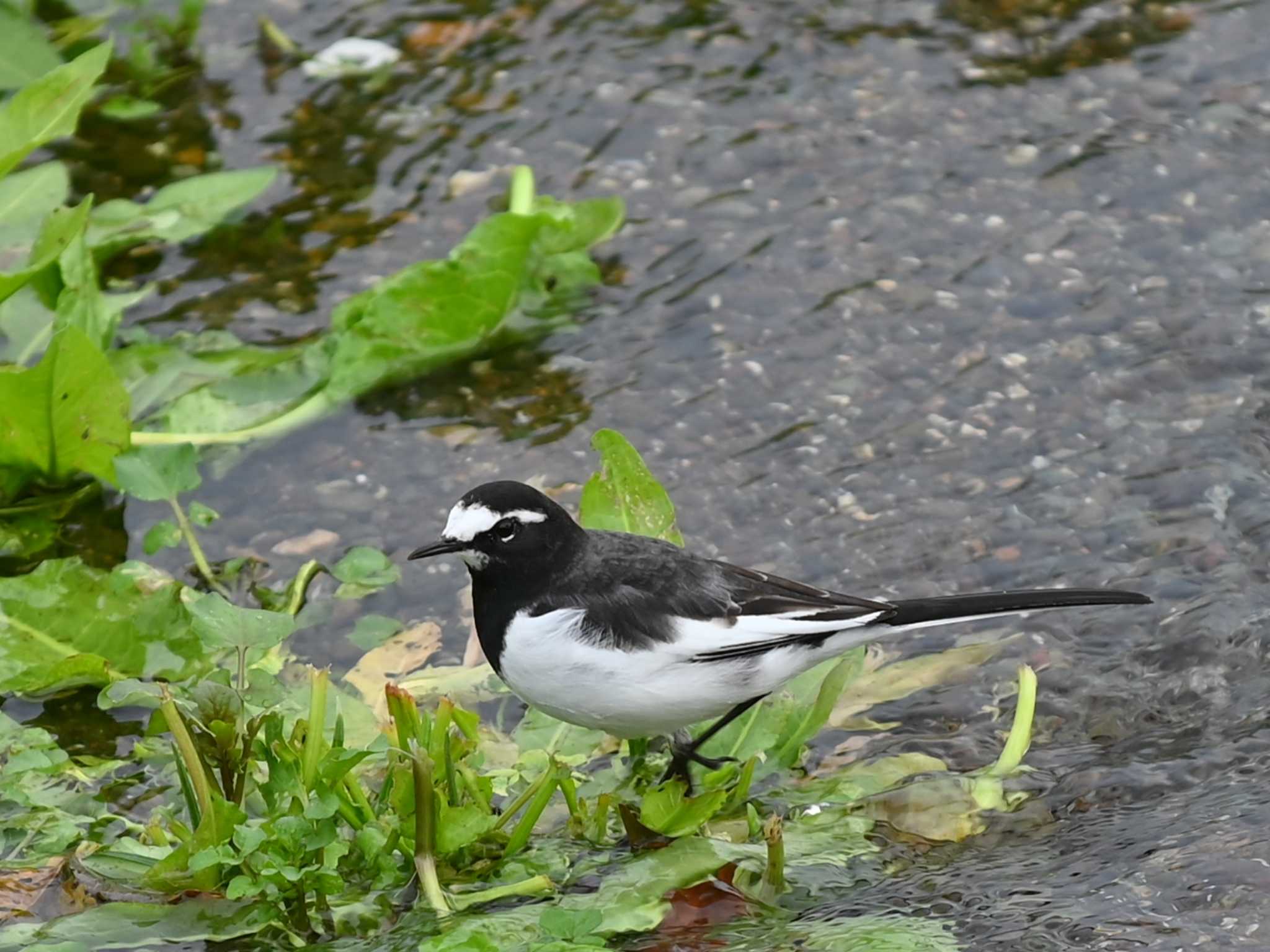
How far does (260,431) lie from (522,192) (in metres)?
1.36

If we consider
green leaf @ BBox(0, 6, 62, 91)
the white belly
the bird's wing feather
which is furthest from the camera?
green leaf @ BBox(0, 6, 62, 91)

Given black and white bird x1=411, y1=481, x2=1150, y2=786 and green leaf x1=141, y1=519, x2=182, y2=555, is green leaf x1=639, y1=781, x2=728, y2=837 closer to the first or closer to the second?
black and white bird x1=411, y1=481, x2=1150, y2=786

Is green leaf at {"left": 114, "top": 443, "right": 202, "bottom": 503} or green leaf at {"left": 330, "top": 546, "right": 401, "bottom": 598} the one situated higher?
green leaf at {"left": 114, "top": 443, "right": 202, "bottom": 503}

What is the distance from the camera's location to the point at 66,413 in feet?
16.7

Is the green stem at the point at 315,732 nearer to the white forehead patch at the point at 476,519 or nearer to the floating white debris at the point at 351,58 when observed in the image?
the white forehead patch at the point at 476,519

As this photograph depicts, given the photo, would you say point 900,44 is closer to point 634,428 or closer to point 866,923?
→ point 634,428

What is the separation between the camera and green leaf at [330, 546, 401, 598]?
505 cm

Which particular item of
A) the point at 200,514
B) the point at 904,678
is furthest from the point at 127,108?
the point at 904,678

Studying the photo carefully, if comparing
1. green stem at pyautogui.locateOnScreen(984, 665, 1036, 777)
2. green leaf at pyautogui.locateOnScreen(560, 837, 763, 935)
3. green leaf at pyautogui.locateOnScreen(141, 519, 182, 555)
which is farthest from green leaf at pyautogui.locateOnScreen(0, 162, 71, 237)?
green stem at pyautogui.locateOnScreen(984, 665, 1036, 777)

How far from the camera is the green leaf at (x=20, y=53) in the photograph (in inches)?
275

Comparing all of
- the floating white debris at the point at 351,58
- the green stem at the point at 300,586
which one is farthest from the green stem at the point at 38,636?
the floating white debris at the point at 351,58

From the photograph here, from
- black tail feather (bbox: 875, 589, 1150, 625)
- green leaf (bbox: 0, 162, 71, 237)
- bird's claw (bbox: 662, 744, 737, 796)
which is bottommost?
bird's claw (bbox: 662, 744, 737, 796)

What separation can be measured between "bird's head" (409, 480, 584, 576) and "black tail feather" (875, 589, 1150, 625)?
0.88 metres

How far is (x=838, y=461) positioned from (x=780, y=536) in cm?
40
